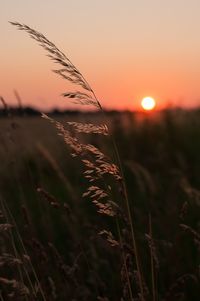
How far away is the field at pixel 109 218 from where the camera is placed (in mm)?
1759

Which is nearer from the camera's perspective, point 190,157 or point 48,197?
point 48,197

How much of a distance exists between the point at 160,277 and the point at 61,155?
5.15m

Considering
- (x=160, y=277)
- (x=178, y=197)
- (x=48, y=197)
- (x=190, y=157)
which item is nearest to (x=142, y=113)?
(x=190, y=157)

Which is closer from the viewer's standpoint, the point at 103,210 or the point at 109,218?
the point at 103,210

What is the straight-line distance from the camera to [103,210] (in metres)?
1.47

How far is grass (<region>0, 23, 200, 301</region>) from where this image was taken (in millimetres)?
1537

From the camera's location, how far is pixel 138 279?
62.4 inches

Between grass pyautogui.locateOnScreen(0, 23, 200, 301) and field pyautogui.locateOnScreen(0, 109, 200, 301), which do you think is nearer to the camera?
grass pyautogui.locateOnScreen(0, 23, 200, 301)

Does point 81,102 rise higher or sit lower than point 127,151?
higher

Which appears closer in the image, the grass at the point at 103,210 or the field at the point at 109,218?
the grass at the point at 103,210

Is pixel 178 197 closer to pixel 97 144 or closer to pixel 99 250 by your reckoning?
pixel 99 250

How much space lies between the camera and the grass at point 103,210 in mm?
1537

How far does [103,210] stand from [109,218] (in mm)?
3148

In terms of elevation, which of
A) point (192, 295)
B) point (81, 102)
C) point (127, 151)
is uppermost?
point (81, 102)
